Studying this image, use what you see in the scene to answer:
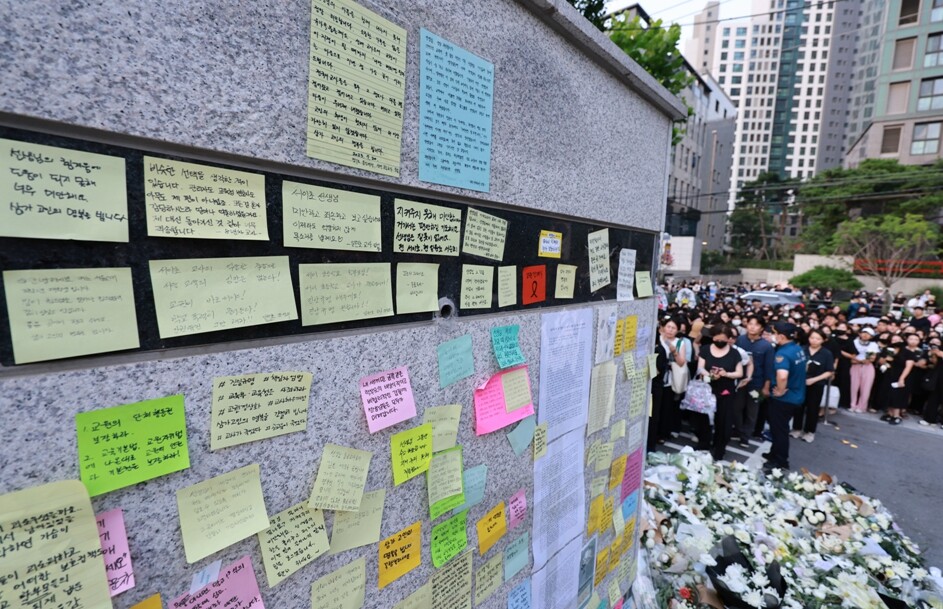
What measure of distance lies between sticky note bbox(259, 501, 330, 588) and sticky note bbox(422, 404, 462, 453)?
12.3 inches

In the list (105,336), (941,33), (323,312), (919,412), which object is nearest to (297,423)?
(323,312)

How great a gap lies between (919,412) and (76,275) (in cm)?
1207

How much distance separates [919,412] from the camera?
8406 mm

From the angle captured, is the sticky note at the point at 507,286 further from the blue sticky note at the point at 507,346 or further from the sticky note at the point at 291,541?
the sticky note at the point at 291,541

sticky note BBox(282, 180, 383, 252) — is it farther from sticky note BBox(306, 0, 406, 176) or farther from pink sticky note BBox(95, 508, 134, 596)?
pink sticky note BBox(95, 508, 134, 596)

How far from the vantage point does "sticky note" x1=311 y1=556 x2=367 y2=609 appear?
922 millimetres

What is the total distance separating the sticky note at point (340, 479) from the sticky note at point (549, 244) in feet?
2.59

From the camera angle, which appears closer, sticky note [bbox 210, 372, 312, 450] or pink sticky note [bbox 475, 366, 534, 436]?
sticky note [bbox 210, 372, 312, 450]

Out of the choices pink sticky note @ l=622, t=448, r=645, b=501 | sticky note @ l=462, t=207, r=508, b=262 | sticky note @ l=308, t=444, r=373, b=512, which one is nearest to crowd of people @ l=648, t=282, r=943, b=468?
pink sticky note @ l=622, t=448, r=645, b=501

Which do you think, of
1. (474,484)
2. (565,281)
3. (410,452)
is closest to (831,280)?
(565,281)

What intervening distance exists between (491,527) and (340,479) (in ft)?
2.02

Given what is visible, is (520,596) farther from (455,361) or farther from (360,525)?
(455,361)

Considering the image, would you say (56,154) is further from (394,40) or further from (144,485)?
(394,40)

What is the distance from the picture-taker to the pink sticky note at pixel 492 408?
1229mm
